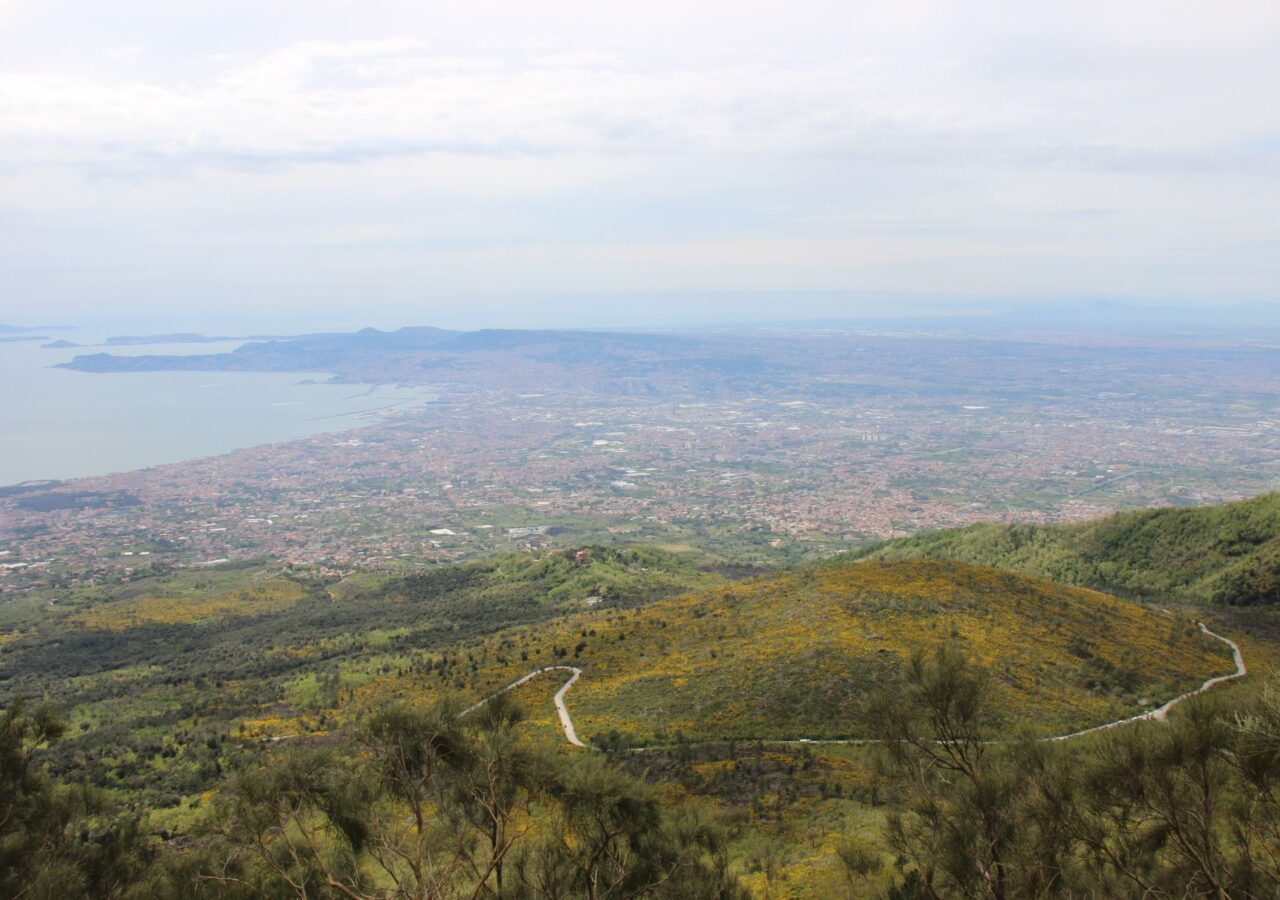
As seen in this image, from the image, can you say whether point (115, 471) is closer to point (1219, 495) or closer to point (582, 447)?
point (582, 447)

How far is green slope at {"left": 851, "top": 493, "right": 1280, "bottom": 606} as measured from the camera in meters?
42.0

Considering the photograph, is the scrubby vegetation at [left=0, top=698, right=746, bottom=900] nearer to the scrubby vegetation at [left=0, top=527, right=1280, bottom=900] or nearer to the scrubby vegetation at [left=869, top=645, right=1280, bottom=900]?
the scrubby vegetation at [left=0, top=527, right=1280, bottom=900]

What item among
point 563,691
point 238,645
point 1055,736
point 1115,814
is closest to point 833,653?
point 1055,736

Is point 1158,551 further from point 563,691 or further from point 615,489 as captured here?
point 615,489

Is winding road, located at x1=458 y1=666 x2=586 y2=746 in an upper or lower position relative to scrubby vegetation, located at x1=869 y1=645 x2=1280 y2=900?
lower

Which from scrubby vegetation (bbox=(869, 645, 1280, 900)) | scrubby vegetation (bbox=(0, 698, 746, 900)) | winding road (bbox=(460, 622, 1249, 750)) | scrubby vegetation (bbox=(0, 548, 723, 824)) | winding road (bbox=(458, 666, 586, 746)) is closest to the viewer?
scrubby vegetation (bbox=(869, 645, 1280, 900))

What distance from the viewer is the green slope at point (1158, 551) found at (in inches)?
1654

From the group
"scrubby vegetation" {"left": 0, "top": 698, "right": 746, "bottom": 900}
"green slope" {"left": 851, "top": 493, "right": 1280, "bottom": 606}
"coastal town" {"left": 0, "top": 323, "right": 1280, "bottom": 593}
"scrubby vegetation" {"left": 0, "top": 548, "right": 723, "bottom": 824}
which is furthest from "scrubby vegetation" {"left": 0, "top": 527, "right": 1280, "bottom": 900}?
"coastal town" {"left": 0, "top": 323, "right": 1280, "bottom": 593}

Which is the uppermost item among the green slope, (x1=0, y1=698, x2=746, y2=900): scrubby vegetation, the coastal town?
(x1=0, y1=698, x2=746, y2=900): scrubby vegetation

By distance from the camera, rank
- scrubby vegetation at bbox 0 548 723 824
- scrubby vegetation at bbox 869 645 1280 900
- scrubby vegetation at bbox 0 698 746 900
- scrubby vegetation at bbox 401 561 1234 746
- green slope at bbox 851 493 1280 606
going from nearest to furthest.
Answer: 1. scrubby vegetation at bbox 869 645 1280 900
2. scrubby vegetation at bbox 0 698 746 900
3. scrubby vegetation at bbox 401 561 1234 746
4. scrubby vegetation at bbox 0 548 723 824
5. green slope at bbox 851 493 1280 606

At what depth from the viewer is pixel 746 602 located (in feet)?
120

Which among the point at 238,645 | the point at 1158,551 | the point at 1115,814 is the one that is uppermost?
the point at 1115,814

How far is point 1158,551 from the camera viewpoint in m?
50.2

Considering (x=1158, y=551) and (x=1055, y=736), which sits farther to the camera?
A: (x=1158, y=551)
